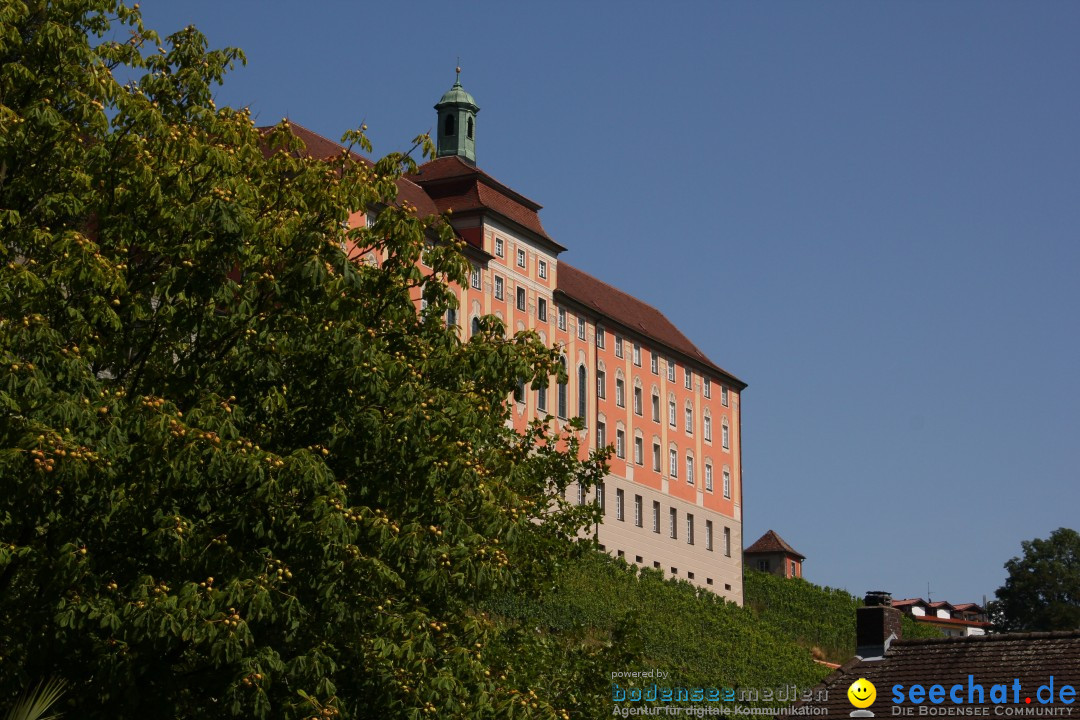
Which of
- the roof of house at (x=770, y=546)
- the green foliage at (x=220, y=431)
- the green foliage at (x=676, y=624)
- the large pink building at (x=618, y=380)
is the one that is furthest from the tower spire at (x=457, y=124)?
the green foliage at (x=220, y=431)

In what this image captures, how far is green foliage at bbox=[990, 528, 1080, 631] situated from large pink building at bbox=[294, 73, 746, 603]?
36.5m

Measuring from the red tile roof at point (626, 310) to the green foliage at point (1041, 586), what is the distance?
1435 inches

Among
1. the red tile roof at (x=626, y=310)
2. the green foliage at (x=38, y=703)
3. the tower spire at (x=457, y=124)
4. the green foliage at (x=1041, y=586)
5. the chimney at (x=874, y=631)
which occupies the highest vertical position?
the tower spire at (x=457, y=124)

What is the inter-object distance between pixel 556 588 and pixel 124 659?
320 inches

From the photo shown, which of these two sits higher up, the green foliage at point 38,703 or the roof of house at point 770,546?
the roof of house at point 770,546

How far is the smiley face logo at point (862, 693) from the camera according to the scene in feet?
93.3

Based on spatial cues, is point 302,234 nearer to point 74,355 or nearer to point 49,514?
point 74,355

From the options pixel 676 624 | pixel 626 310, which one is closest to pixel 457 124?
pixel 626 310

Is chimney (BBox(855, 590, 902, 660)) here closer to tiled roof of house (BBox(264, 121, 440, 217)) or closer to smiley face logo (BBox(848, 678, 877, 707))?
smiley face logo (BBox(848, 678, 877, 707))

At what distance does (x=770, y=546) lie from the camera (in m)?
126

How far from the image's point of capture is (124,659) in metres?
16.7

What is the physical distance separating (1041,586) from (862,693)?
318 ft

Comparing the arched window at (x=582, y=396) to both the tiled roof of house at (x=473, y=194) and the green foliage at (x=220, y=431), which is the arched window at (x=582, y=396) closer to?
the tiled roof of house at (x=473, y=194)

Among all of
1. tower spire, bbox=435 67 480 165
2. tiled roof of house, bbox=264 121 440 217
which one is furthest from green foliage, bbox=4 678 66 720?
tower spire, bbox=435 67 480 165
